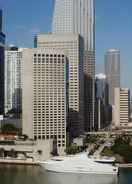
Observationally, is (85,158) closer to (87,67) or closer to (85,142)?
(85,142)

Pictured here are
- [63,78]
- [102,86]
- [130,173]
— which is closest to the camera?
[130,173]

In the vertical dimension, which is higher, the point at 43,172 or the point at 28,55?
the point at 28,55

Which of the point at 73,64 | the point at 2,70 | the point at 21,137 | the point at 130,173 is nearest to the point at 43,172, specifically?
the point at 130,173

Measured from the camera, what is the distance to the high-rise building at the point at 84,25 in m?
84.9

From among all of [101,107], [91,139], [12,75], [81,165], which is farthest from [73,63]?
[81,165]

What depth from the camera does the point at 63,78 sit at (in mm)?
56469

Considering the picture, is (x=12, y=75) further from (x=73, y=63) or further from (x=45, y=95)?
(x=45, y=95)

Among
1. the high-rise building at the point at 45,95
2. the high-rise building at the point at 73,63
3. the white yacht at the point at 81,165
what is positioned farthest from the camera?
the high-rise building at the point at 73,63

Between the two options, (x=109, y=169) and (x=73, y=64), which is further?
(x=73, y=64)

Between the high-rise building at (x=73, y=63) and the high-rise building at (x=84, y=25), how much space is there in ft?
28.9

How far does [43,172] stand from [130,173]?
6.53m

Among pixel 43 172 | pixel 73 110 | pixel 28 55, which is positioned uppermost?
pixel 28 55

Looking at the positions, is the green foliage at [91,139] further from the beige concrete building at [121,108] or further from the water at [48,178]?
the beige concrete building at [121,108]

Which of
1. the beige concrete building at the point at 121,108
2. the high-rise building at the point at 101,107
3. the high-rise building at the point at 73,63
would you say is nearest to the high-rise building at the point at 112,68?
the high-rise building at the point at 101,107
